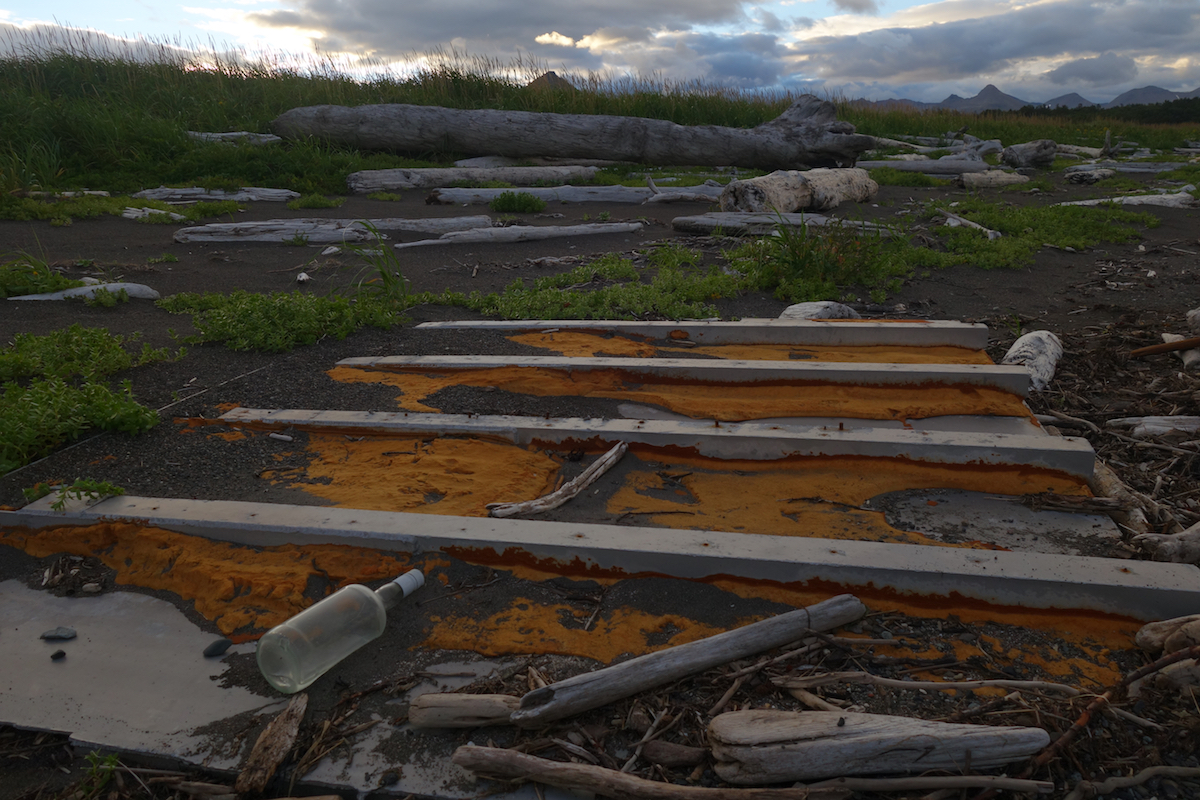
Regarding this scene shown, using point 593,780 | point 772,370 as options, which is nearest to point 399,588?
point 593,780

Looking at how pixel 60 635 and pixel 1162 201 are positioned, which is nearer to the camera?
pixel 60 635

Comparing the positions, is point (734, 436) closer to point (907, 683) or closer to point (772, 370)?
point (772, 370)

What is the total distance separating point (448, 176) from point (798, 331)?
964cm

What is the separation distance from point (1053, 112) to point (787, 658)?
116ft

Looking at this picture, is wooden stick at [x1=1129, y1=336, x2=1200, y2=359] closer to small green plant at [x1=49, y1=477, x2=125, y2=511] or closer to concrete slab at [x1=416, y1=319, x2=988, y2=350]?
concrete slab at [x1=416, y1=319, x2=988, y2=350]

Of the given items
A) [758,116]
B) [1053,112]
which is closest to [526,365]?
[758,116]

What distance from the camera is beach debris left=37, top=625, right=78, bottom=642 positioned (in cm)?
216

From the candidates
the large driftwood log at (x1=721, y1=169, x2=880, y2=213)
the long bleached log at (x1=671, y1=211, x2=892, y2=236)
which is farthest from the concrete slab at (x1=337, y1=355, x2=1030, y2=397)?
the large driftwood log at (x1=721, y1=169, x2=880, y2=213)

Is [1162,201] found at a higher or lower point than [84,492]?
higher

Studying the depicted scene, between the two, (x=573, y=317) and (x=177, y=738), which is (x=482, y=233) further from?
(x=177, y=738)

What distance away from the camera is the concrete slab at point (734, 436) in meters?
2.91

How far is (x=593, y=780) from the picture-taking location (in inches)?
61.9

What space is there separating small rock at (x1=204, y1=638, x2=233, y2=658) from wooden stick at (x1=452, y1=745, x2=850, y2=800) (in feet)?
3.10

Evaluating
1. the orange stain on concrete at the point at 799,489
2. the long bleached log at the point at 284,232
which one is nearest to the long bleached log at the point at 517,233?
the long bleached log at the point at 284,232
